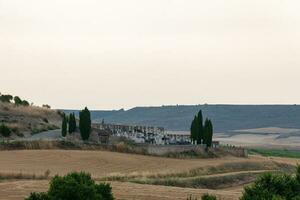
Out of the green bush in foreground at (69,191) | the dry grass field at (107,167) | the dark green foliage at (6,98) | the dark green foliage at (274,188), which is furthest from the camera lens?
the dark green foliage at (6,98)

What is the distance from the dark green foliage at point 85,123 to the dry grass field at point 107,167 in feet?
26.6

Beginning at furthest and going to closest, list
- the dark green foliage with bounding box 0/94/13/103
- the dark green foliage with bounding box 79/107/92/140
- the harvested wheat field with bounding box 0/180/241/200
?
the dark green foliage with bounding box 0/94/13/103
the dark green foliage with bounding box 79/107/92/140
the harvested wheat field with bounding box 0/180/241/200

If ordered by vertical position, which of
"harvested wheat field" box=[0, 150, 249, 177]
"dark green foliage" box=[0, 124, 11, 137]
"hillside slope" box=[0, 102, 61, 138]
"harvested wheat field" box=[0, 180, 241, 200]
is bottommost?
"harvested wheat field" box=[0, 180, 241, 200]

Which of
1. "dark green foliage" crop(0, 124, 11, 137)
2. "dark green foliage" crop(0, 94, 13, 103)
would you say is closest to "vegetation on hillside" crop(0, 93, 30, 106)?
"dark green foliage" crop(0, 94, 13, 103)

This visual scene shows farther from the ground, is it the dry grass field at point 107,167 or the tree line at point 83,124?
the tree line at point 83,124

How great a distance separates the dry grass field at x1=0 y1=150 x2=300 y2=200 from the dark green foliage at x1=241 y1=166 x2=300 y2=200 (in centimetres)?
1034

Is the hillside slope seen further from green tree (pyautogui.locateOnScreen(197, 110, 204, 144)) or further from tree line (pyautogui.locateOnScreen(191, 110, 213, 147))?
green tree (pyautogui.locateOnScreen(197, 110, 204, 144))

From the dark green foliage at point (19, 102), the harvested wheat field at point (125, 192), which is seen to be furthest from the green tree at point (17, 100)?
the harvested wheat field at point (125, 192)

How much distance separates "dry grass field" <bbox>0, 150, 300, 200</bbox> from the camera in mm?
42625

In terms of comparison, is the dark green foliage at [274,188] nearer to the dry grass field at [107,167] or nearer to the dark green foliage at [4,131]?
the dry grass field at [107,167]

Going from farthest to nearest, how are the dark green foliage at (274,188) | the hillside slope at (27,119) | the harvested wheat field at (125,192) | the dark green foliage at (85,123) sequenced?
1. the hillside slope at (27,119)
2. the dark green foliage at (85,123)
3. the harvested wheat field at (125,192)
4. the dark green foliage at (274,188)

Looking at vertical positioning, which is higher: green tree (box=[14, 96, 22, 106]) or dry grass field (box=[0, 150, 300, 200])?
green tree (box=[14, 96, 22, 106])

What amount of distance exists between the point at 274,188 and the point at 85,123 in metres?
50.4

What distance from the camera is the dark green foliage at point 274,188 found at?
28562 millimetres
